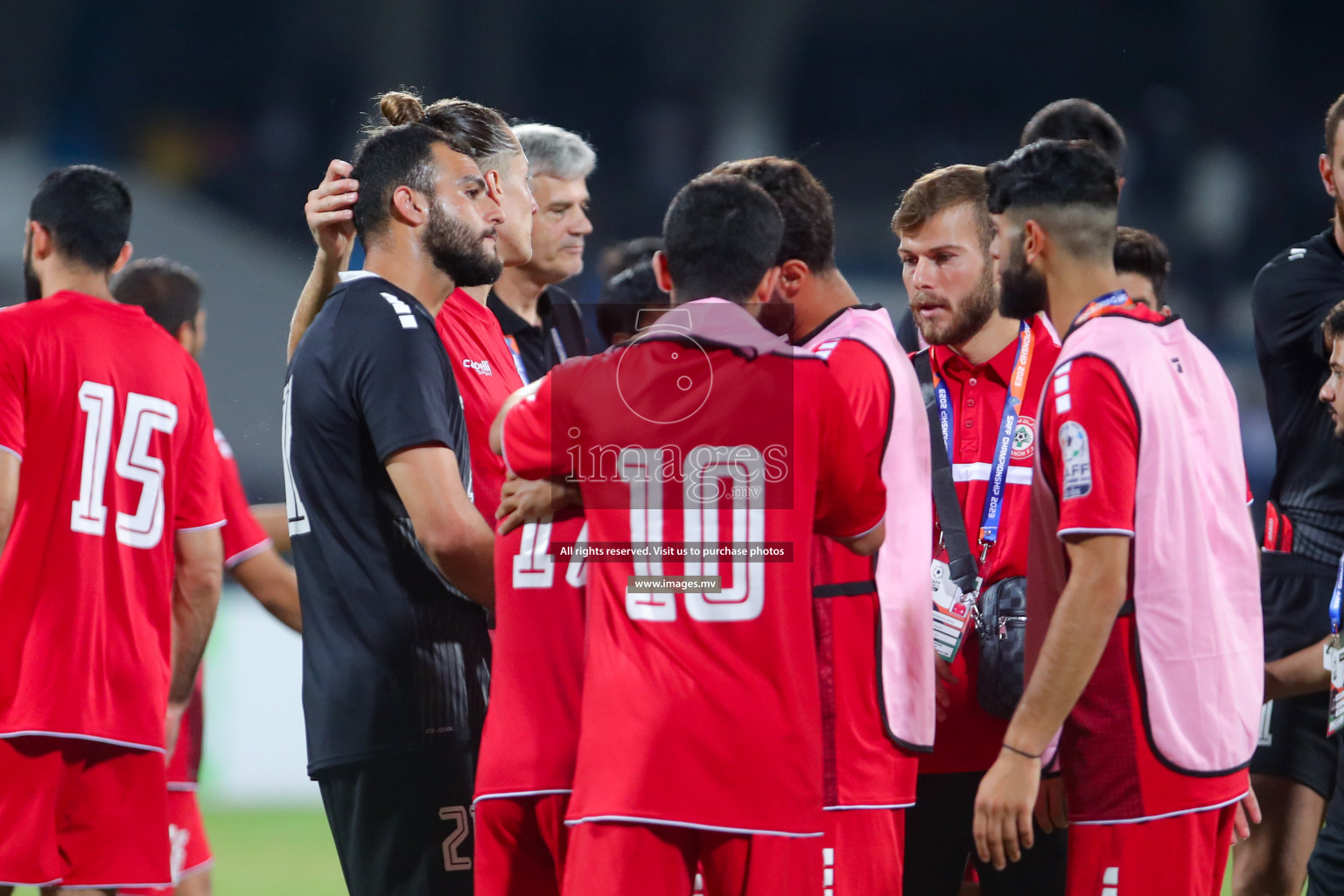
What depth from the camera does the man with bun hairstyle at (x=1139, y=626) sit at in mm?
2578

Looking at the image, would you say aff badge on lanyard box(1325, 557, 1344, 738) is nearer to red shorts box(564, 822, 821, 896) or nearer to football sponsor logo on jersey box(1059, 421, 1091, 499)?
football sponsor logo on jersey box(1059, 421, 1091, 499)

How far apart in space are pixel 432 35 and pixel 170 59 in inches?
105

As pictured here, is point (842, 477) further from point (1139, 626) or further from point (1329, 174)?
point (1329, 174)

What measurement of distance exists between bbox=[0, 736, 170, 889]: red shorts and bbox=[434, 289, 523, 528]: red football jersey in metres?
1.38

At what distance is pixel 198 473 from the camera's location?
4.09 meters

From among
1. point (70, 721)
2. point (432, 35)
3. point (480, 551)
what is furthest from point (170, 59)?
point (480, 551)

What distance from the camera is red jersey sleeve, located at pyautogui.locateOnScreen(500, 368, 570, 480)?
95.0 inches

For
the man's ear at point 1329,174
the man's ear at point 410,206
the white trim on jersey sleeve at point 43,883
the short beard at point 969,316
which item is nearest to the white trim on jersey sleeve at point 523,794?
the man's ear at point 410,206

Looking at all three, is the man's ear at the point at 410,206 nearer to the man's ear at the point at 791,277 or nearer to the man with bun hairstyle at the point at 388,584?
the man with bun hairstyle at the point at 388,584

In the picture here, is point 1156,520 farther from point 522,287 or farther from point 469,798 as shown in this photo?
point 522,287

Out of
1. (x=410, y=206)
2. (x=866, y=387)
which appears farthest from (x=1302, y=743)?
(x=410, y=206)

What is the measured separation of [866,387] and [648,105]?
482 inches

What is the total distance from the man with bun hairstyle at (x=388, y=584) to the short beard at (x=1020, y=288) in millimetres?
1176

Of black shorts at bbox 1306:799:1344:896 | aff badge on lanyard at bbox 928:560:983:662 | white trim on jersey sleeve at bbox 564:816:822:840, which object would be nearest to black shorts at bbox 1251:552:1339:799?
black shorts at bbox 1306:799:1344:896
